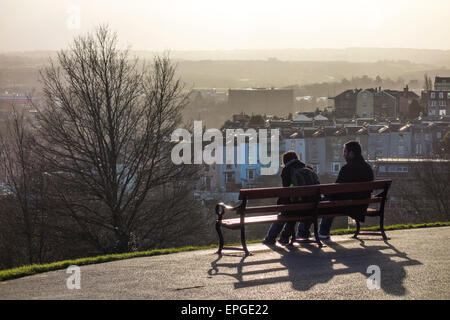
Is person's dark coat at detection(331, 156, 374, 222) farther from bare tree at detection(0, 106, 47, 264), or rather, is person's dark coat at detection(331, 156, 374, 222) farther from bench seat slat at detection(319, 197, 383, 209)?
bare tree at detection(0, 106, 47, 264)

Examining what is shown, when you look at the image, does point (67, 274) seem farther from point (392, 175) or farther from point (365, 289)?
point (392, 175)

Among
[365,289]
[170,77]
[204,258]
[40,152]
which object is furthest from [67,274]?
[170,77]

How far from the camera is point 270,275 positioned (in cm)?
816

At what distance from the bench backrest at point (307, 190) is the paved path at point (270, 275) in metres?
0.83

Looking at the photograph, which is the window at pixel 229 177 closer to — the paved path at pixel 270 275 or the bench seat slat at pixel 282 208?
the paved path at pixel 270 275

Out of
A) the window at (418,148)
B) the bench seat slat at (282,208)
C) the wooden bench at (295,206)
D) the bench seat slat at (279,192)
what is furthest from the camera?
the window at (418,148)

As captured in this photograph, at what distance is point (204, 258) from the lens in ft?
31.3

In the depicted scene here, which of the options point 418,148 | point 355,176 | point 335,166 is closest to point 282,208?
point 355,176

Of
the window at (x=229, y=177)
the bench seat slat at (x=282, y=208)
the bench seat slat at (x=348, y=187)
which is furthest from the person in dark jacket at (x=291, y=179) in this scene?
the window at (x=229, y=177)

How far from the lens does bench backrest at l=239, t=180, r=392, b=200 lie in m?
9.46

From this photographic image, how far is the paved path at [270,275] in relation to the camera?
23.7 ft

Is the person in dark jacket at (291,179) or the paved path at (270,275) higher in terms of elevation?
the person in dark jacket at (291,179)

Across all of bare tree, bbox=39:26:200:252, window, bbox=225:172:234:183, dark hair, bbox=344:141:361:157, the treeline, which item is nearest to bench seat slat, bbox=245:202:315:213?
dark hair, bbox=344:141:361:157

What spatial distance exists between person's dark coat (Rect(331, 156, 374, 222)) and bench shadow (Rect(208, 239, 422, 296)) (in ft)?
1.94
